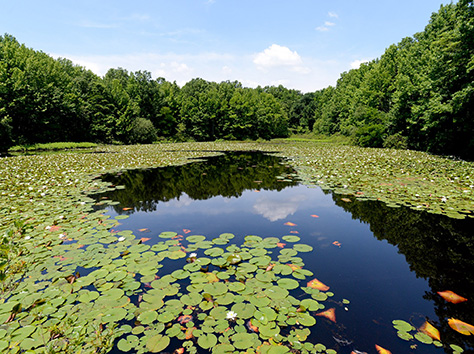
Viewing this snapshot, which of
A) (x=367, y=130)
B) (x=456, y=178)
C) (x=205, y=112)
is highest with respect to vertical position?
(x=205, y=112)

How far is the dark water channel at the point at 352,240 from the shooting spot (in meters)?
3.05

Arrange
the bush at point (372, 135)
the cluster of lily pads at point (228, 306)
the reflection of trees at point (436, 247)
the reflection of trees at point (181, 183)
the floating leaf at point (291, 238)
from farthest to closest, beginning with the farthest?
the bush at point (372, 135)
the reflection of trees at point (181, 183)
the floating leaf at point (291, 238)
the reflection of trees at point (436, 247)
the cluster of lily pads at point (228, 306)

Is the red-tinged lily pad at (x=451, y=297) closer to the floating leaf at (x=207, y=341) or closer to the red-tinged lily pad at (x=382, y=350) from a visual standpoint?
the red-tinged lily pad at (x=382, y=350)

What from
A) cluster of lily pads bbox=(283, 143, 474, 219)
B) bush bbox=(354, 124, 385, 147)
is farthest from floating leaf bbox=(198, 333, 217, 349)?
bush bbox=(354, 124, 385, 147)

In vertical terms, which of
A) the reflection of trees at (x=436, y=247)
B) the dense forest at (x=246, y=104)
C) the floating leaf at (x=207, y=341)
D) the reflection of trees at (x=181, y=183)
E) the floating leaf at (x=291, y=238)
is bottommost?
the reflection of trees at (x=181, y=183)

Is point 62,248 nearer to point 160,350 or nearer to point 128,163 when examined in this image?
point 160,350

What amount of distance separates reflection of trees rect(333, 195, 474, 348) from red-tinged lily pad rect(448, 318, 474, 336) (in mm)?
64

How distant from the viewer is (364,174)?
12.5 metres

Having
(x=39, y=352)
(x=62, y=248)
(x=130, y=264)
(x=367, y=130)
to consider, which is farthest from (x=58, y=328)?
(x=367, y=130)

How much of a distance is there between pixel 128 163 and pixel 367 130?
2806 centimetres

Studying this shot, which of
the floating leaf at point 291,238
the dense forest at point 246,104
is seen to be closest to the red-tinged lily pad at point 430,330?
the floating leaf at point 291,238

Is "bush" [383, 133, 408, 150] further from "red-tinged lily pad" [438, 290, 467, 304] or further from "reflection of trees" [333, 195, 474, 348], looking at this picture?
"red-tinged lily pad" [438, 290, 467, 304]

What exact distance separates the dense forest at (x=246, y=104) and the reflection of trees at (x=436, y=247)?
14.6 metres

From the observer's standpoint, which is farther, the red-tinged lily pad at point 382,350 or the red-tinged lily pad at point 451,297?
the red-tinged lily pad at point 451,297
